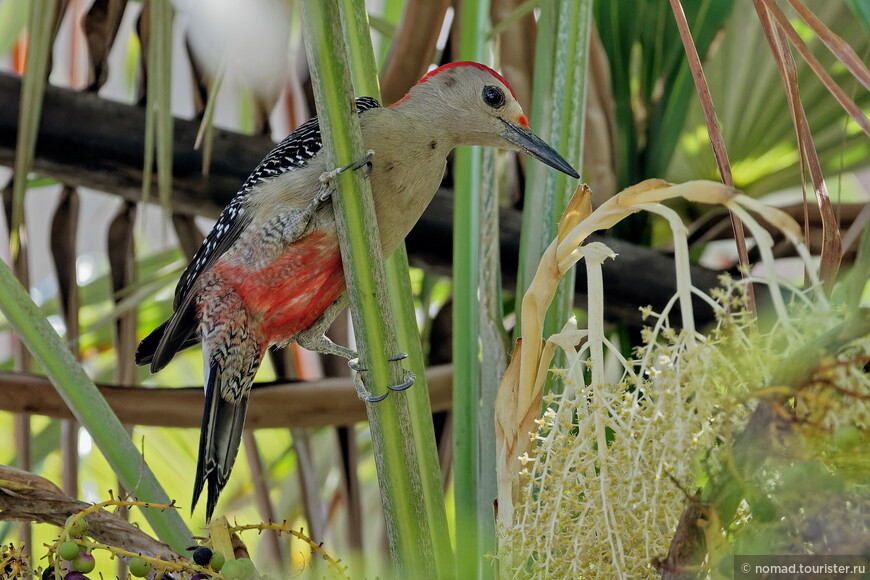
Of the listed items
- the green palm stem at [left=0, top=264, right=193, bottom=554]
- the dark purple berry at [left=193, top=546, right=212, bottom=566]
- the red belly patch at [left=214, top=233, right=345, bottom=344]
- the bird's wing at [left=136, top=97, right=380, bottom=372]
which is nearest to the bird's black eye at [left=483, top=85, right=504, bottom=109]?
the bird's wing at [left=136, top=97, right=380, bottom=372]

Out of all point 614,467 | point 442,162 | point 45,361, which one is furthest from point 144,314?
point 614,467

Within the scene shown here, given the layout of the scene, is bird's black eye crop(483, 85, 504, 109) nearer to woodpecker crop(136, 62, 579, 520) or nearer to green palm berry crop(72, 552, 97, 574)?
woodpecker crop(136, 62, 579, 520)

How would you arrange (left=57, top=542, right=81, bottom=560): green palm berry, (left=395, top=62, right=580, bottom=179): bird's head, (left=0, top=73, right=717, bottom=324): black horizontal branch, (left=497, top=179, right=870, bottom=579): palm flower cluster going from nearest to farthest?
(left=497, top=179, right=870, bottom=579): palm flower cluster < (left=57, top=542, right=81, bottom=560): green palm berry < (left=395, top=62, right=580, bottom=179): bird's head < (left=0, top=73, right=717, bottom=324): black horizontal branch

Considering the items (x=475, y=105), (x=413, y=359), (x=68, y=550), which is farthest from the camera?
(x=475, y=105)

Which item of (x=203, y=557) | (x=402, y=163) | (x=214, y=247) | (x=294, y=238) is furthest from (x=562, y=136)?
(x=203, y=557)

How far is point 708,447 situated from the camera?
52 centimetres

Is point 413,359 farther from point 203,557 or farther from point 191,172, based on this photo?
point 191,172

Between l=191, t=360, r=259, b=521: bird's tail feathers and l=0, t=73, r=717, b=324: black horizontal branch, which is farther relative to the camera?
l=0, t=73, r=717, b=324: black horizontal branch

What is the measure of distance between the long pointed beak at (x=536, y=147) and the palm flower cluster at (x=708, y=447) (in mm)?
274

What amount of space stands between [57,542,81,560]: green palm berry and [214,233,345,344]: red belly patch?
1.64 ft

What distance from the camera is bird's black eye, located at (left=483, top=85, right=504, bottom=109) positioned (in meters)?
1.16

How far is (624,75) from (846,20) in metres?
0.38

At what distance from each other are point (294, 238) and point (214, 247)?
6.8 inches

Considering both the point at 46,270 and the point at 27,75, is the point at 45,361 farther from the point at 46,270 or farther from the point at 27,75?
the point at 46,270
